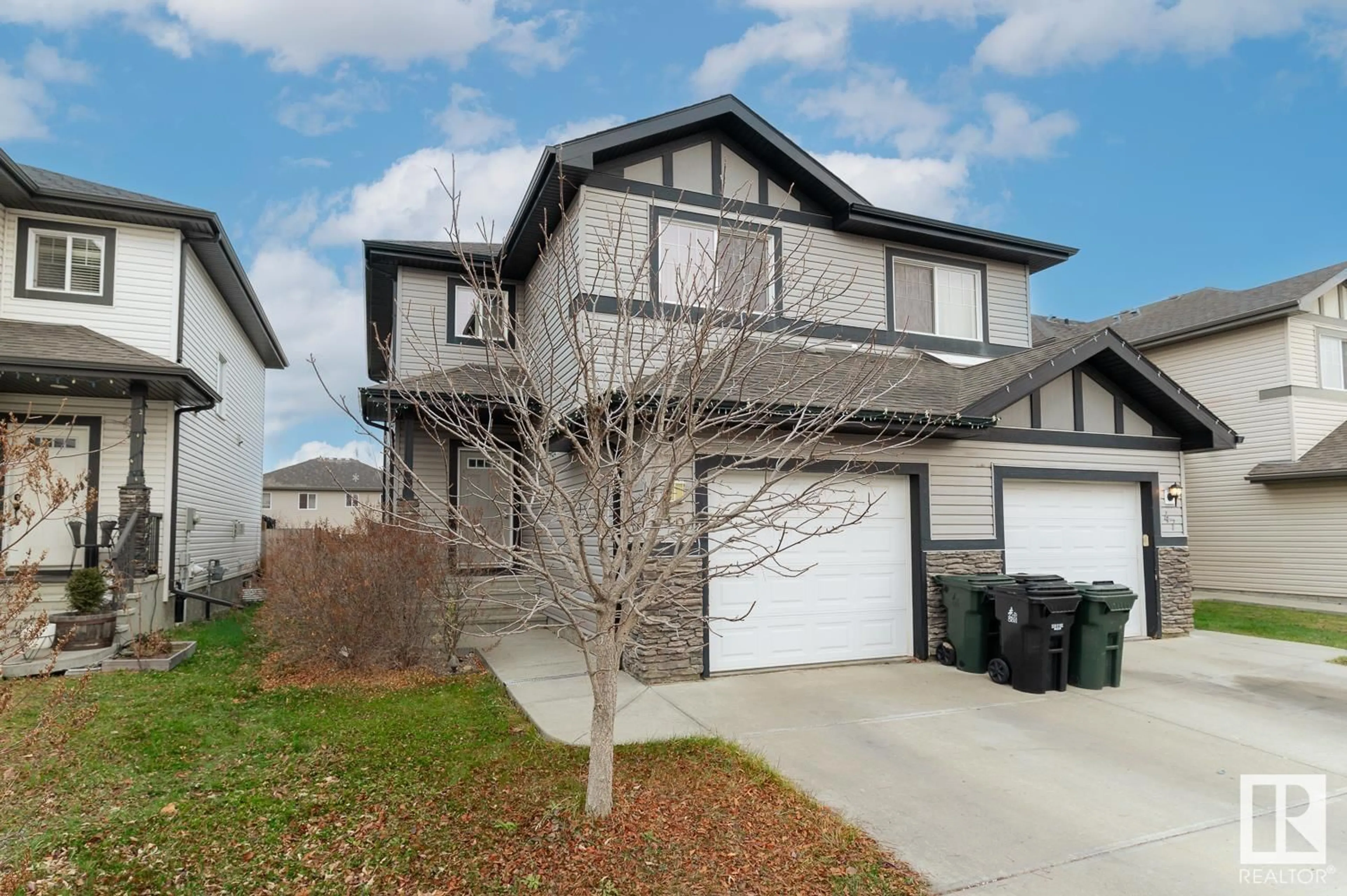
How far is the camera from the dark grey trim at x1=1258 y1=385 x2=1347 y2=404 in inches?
572

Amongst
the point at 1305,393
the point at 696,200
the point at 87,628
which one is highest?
the point at 696,200

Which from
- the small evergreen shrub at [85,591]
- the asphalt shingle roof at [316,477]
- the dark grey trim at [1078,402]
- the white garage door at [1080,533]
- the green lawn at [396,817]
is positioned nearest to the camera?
the green lawn at [396,817]

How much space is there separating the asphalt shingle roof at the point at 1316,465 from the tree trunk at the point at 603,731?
612 inches

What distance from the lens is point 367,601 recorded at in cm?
752

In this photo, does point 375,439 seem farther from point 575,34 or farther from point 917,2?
point 917,2

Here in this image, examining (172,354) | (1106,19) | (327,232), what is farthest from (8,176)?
(1106,19)

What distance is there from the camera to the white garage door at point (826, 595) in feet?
25.7

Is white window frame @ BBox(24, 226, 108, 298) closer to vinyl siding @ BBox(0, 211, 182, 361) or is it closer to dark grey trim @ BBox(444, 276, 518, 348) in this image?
vinyl siding @ BBox(0, 211, 182, 361)

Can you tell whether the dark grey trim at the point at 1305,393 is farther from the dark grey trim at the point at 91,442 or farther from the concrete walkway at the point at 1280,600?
the dark grey trim at the point at 91,442

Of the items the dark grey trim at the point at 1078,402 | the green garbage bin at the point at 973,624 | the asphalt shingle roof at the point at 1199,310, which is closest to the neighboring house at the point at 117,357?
the green garbage bin at the point at 973,624

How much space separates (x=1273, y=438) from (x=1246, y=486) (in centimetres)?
118

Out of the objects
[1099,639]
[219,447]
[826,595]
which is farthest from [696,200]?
[219,447]

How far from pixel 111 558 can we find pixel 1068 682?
37.1 ft

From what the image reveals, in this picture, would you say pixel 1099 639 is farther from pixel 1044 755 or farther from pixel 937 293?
pixel 937 293
